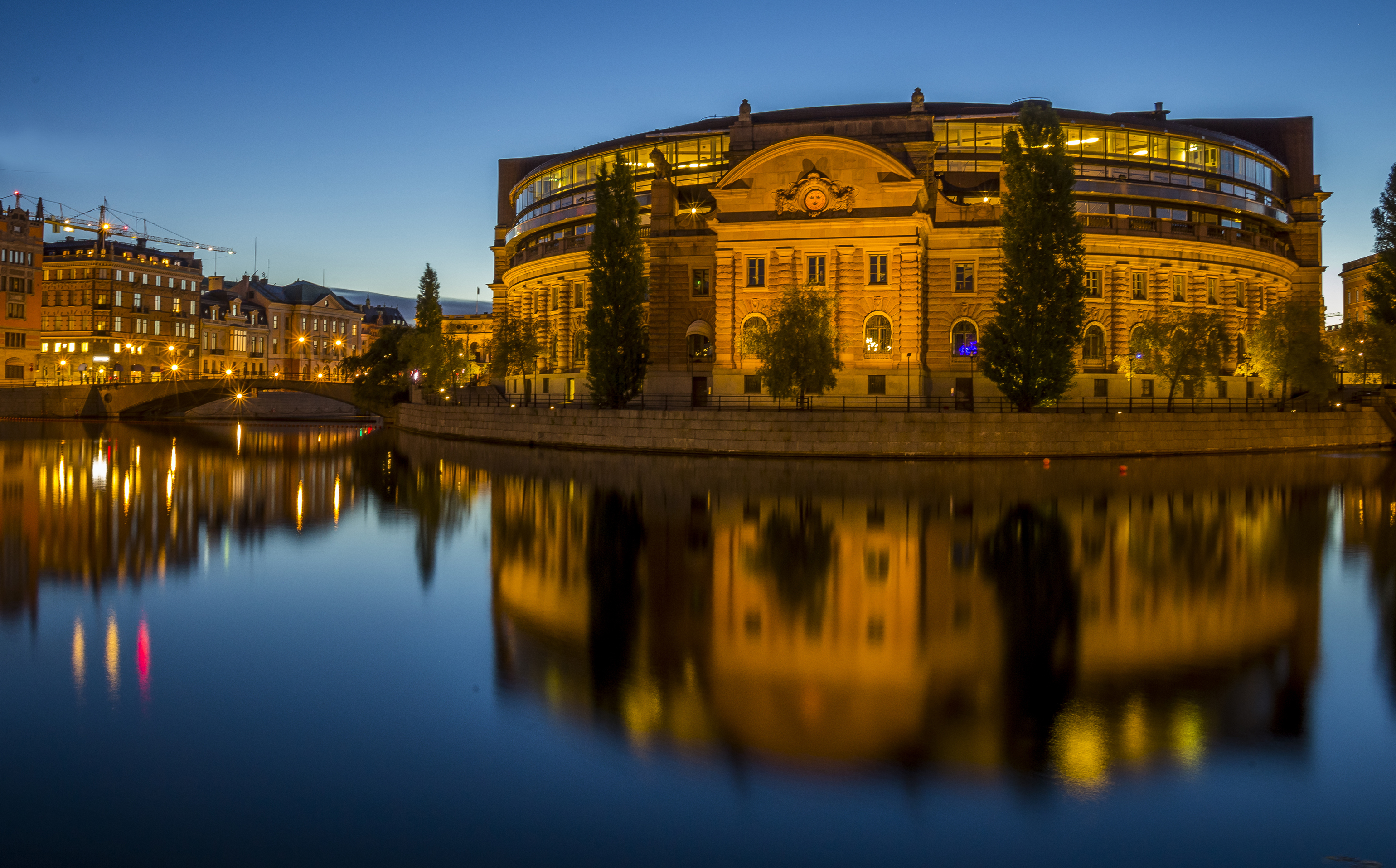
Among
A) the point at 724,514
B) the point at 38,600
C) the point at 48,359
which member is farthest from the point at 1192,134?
the point at 48,359

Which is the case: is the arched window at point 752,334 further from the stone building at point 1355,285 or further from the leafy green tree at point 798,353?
the stone building at point 1355,285

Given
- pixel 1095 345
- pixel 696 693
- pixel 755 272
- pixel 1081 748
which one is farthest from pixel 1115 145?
pixel 696 693

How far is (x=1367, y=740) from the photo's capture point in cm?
855

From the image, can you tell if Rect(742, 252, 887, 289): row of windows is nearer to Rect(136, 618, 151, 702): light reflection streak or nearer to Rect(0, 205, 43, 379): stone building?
Rect(136, 618, 151, 702): light reflection streak

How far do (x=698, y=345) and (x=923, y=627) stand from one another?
49254 mm

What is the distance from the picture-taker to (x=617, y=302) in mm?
49719

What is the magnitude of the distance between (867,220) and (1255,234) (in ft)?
115

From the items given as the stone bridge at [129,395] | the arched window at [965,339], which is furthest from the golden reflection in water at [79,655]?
the stone bridge at [129,395]

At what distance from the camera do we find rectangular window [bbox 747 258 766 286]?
5506 centimetres

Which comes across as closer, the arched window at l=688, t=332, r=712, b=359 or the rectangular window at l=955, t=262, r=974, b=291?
the rectangular window at l=955, t=262, r=974, b=291

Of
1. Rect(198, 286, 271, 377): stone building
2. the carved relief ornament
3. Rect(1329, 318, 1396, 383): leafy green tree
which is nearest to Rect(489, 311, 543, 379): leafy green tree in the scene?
the carved relief ornament

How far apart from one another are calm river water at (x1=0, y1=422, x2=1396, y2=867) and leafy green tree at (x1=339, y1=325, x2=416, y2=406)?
197 ft

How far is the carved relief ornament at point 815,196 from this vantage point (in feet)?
171

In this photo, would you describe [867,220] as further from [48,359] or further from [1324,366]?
[48,359]
